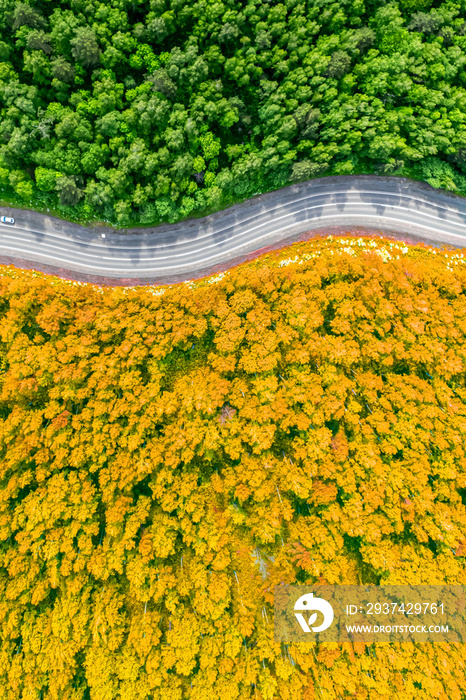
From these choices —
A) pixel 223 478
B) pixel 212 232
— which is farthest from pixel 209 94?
pixel 223 478

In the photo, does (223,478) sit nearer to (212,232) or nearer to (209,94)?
(212,232)

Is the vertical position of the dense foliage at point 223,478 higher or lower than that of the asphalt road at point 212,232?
lower

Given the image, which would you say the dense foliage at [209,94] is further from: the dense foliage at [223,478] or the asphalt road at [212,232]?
the dense foliage at [223,478]

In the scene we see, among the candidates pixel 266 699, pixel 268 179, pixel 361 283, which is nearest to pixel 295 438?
pixel 361 283

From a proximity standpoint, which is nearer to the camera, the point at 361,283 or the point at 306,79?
the point at 306,79

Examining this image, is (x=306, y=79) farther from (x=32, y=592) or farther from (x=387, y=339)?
(x=32, y=592)

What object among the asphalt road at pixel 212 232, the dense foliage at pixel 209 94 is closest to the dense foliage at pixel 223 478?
the asphalt road at pixel 212 232
